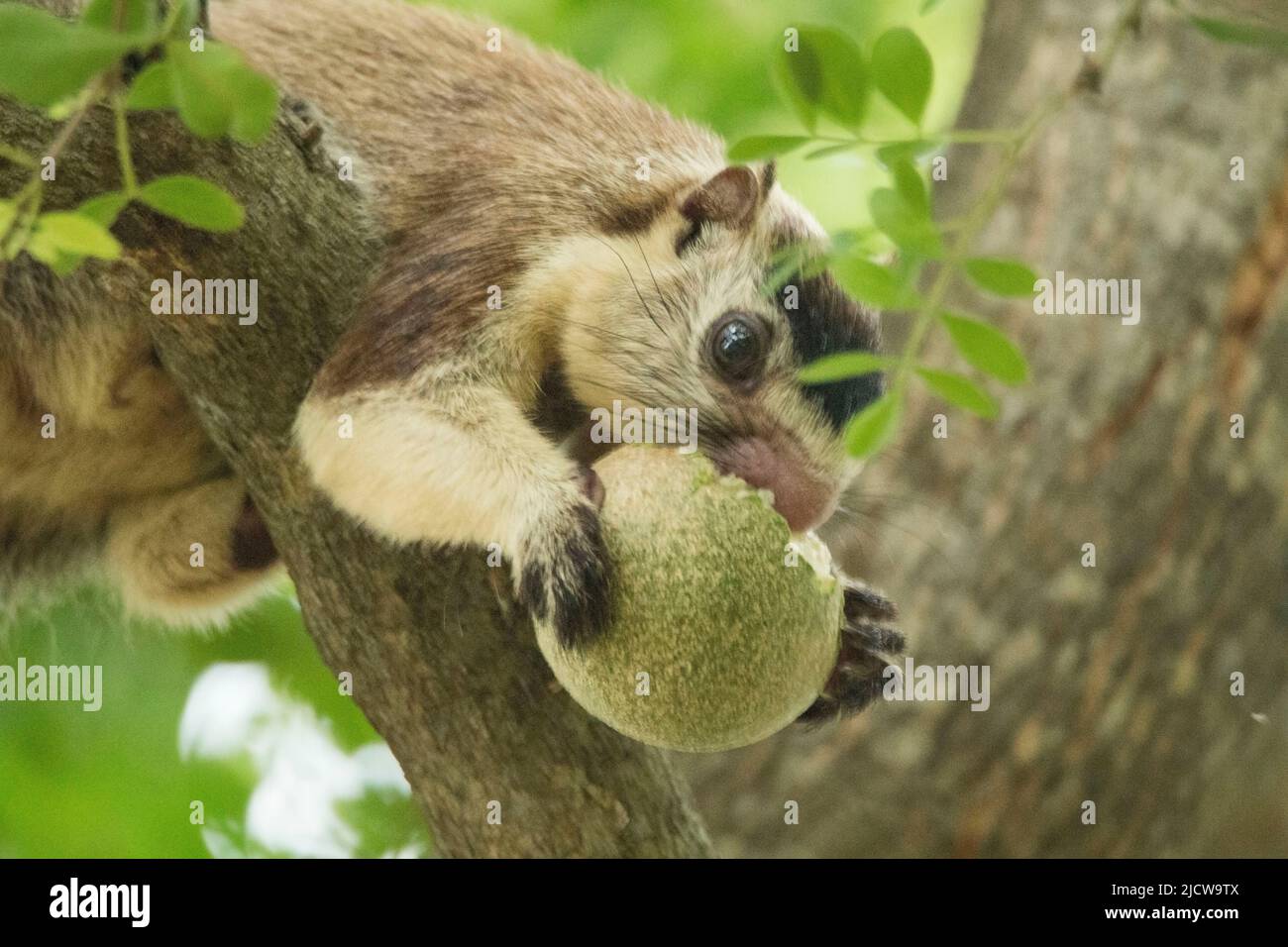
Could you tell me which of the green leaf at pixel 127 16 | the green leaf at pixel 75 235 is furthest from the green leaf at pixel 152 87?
the green leaf at pixel 75 235

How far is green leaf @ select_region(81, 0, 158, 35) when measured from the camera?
5.12 ft

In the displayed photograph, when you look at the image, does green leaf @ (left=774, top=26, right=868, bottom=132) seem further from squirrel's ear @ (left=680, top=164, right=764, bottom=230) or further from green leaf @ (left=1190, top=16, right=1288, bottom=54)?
squirrel's ear @ (left=680, top=164, right=764, bottom=230)

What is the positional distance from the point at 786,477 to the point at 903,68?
139cm

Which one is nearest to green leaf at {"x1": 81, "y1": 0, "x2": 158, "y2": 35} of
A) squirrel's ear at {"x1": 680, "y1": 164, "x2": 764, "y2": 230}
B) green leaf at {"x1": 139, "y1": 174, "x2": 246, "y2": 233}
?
green leaf at {"x1": 139, "y1": 174, "x2": 246, "y2": 233}

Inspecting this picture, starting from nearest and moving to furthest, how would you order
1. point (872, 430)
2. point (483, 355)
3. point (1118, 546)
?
point (872, 430)
point (483, 355)
point (1118, 546)

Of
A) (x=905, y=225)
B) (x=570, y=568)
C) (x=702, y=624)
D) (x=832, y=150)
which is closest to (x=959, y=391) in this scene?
(x=905, y=225)

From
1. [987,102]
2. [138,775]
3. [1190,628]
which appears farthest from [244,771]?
[987,102]

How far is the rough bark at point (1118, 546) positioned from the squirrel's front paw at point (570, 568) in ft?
7.38

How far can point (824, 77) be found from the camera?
1776 millimetres

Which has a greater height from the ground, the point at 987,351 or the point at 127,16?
the point at 127,16

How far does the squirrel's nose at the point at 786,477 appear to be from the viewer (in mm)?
3002

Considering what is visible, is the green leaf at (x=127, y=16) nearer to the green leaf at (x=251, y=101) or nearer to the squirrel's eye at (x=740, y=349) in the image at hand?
the green leaf at (x=251, y=101)

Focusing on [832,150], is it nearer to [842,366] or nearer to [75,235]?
[842,366]

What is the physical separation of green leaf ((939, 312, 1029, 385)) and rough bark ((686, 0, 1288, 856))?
3030 mm
